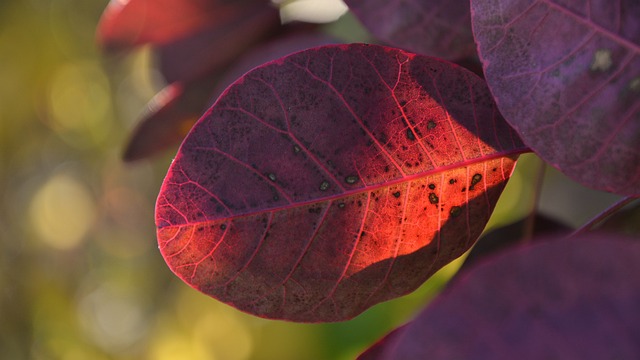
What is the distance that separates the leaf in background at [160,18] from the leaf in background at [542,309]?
24.1 inches

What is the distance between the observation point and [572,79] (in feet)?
1.19

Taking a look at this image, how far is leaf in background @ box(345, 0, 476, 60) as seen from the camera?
0.48 meters

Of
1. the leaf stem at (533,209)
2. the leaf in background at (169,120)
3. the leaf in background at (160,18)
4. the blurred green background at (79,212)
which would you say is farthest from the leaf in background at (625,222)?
the blurred green background at (79,212)

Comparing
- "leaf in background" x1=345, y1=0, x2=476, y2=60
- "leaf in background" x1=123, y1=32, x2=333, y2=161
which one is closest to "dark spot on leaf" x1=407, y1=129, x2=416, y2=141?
"leaf in background" x1=345, y1=0, x2=476, y2=60

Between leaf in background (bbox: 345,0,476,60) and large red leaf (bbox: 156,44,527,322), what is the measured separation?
0.28 feet

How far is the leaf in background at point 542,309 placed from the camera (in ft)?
0.84

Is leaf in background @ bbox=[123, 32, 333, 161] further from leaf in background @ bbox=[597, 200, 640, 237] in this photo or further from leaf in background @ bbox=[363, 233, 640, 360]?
leaf in background @ bbox=[363, 233, 640, 360]

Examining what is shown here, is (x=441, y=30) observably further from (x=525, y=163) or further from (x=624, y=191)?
(x=525, y=163)

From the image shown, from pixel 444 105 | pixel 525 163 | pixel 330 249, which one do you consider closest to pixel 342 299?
pixel 330 249

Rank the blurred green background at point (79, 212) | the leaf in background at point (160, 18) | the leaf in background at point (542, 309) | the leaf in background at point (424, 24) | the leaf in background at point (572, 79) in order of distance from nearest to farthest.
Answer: the leaf in background at point (542, 309) → the leaf in background at point (572, 79) → the leaf in background at point (424, 24) → the leaf in background at point (160, 18) → the blurred green background at point (79, 212)

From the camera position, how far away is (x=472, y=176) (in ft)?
1.36

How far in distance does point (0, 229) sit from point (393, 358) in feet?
7.84

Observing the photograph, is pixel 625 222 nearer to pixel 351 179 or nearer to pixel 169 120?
pixel 351 179

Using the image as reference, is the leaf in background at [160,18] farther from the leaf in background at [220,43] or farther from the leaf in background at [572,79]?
Result: the leaf in background at [572,79]
